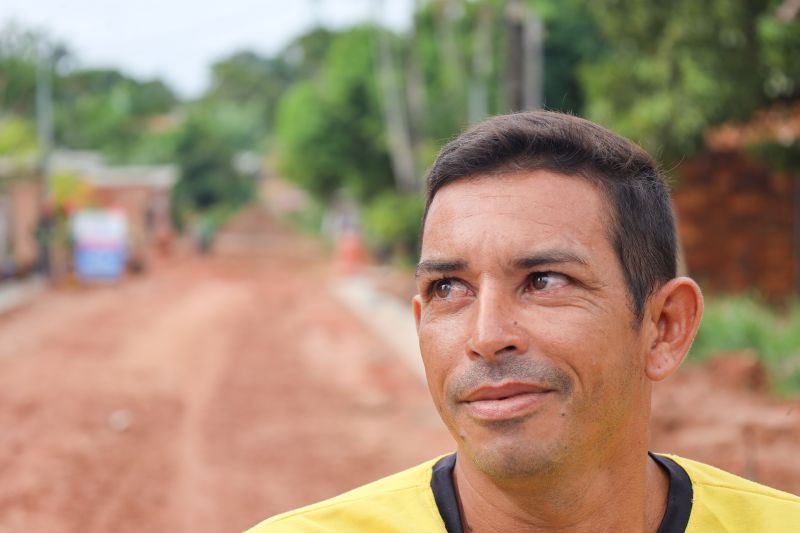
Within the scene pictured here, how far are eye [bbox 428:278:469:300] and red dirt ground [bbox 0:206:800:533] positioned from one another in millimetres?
2545

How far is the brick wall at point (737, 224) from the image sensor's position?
631 inches

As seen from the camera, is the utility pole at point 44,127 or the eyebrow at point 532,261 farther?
the utility pole at point 44,127

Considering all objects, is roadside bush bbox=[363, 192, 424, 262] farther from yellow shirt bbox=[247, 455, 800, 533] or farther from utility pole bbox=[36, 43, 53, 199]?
yellow shirt bbox=[247, 455, 800, 533]

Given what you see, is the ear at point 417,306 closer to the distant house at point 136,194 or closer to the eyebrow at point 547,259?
the eyebrow at point 547,259

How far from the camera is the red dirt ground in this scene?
7.86m

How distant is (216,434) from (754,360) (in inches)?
213

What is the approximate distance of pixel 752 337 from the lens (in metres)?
11.5

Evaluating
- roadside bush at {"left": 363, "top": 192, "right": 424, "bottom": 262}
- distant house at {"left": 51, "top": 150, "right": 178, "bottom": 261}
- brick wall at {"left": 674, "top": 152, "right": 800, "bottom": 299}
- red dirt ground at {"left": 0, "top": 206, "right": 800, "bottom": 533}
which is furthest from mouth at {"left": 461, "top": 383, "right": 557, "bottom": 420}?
distant house at {"left": 51, "top": 150, "right": 178, "bottom": 261}

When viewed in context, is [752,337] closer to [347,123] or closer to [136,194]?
[347,123]

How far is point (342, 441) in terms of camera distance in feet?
35.6

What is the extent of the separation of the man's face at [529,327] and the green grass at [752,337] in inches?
329

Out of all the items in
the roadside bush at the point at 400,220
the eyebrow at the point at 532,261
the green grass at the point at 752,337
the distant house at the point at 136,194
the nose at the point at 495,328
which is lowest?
the distant house at the point at 136,194

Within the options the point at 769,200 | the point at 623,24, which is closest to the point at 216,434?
the point at 623,24

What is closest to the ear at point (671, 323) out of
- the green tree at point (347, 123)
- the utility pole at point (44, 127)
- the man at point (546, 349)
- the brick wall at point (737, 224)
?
the man at point (546, 349)
